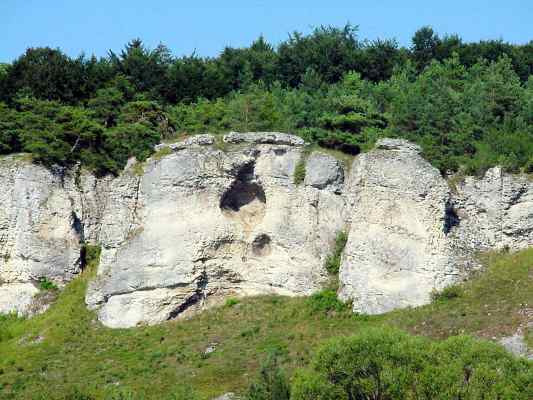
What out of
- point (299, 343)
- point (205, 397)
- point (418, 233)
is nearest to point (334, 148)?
point (418, 233)

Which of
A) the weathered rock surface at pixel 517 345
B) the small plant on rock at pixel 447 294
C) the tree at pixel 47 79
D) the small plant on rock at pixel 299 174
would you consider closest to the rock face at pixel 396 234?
the small plant on rock at pixel 447 294

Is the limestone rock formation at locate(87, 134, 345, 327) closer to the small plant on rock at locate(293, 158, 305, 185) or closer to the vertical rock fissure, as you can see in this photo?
the vertical rock fissure

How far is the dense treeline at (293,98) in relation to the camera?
168 ft

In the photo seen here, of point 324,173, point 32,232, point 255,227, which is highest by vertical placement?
point 324,173

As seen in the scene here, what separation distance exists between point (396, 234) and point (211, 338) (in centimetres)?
803

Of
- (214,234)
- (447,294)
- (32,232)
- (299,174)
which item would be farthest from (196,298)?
(447,294)

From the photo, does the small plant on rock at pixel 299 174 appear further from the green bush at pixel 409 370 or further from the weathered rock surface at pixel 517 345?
the weathered rock surface at pixel 517 345

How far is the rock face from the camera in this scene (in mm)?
45500

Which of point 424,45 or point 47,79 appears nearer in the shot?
point 47,79

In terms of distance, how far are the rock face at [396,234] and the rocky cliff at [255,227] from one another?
47 millimetres

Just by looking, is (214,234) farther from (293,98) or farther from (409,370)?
(409,370)

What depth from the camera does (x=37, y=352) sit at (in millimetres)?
46469

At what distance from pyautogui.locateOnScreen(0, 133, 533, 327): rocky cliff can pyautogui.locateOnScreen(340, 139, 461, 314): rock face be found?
0.16 feet

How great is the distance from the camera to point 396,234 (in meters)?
46.7
